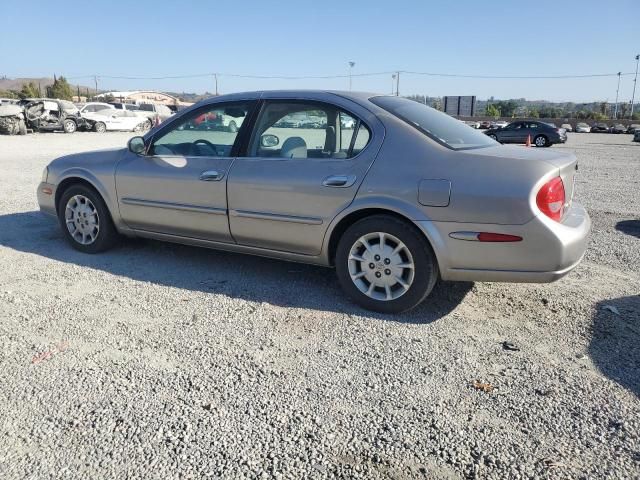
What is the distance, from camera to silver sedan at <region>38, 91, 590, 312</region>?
342 cm

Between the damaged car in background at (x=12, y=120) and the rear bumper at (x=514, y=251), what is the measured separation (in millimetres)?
27287

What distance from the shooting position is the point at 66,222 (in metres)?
5.44

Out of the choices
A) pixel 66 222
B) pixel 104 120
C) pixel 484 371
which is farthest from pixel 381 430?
pixel 104 120

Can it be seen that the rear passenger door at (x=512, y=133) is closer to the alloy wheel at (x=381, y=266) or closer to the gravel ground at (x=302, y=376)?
the gravel ground at (x=302, y=376)

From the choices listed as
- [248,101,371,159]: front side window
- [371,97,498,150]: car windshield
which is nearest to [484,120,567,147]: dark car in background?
[371,97,498,150]: car windshield

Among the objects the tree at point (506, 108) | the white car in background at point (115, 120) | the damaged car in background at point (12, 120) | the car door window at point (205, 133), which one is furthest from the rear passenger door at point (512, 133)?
the tree at point (506, 108)

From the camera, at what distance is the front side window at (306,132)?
13.0ft

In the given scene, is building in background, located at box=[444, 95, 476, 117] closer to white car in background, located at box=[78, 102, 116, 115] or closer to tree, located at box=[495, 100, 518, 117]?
white car in background, located at box=[78, 102, 116, 115]

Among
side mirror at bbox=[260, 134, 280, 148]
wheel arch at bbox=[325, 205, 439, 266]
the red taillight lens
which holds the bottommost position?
wheel arch at bbox=[325, 205, 439, 266]

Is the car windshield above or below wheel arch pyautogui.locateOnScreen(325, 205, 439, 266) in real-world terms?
above

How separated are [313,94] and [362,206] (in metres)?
1.14

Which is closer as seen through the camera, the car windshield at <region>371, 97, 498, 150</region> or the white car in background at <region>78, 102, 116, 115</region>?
the car windshield at <region>371, 97, 498, 150</region>

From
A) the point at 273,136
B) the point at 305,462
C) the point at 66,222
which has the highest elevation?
the point at 273,136

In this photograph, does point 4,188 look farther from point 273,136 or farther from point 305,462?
point 305,462
